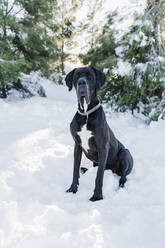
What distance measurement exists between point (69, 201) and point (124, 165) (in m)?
0.97

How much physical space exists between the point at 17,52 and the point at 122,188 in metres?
9.80

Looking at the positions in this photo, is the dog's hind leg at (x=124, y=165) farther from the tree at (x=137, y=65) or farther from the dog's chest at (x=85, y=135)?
the tree at (x=137, y=65)

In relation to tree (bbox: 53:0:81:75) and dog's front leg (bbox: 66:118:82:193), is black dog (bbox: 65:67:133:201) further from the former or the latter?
tree (bbox: 53:0:81:75)

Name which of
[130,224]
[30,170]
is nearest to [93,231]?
[130,224]

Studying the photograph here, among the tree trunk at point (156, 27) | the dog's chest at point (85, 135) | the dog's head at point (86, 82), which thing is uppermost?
the tree trunk at point (156, 27)

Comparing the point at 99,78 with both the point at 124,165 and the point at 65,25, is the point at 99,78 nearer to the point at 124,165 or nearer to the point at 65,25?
the point at 124,165

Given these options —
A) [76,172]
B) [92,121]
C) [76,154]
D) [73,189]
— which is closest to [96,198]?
[73,189]

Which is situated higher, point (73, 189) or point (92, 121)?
point (92, 121)

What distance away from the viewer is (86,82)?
279 centimetres

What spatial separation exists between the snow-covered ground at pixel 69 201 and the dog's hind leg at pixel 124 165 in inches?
3.2

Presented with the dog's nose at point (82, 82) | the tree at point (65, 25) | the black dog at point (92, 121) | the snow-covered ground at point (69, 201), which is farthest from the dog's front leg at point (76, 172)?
the tree at point (65, 25)

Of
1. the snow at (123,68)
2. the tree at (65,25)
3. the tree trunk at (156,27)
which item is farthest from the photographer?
the tree at (65,25)

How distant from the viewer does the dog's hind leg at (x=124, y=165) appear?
3157 mm

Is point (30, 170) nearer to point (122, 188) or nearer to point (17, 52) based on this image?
point (122, 188)
